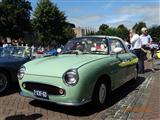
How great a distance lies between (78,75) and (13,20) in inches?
1731

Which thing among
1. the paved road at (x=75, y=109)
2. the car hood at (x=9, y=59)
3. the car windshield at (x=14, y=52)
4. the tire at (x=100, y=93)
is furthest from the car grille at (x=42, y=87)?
the car windshield at (x=14, y=52)

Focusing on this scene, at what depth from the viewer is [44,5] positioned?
4219 cm

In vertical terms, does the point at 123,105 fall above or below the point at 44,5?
below

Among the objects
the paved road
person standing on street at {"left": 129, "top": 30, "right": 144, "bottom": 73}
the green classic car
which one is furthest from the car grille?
person standing on street at {"left": 129, "top": 30, "right": 144, "bottom": 73}

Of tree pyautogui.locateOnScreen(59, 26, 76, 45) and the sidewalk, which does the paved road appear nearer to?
the sidewalk

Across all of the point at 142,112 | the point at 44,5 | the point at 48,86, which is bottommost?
the point at 142,112

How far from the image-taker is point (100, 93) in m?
6.12

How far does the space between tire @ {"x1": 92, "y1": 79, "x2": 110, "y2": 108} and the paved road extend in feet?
0.44

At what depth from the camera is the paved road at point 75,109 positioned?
5.70 m

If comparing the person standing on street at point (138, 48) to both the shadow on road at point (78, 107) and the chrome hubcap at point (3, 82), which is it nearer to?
the shadow on road at point (78, 107)

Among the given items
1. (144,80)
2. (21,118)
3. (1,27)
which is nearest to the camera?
(21,118)

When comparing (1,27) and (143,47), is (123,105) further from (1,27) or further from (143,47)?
(1,27)

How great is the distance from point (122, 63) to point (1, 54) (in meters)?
3.48

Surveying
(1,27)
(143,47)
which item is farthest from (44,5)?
(143,47)
